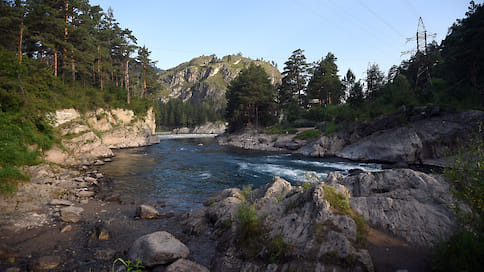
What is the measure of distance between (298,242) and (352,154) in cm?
2843

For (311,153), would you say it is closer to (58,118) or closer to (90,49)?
(58,118)

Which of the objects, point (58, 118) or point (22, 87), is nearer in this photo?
point (22, 87)

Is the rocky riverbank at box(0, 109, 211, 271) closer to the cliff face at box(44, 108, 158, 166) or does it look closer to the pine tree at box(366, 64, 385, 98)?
the cliff face at box(44, 108, 158, 166)

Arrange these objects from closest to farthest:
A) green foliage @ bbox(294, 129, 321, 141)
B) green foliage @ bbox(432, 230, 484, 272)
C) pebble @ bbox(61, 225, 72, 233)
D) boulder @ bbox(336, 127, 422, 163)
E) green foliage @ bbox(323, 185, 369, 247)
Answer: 1. green foliage @ bbox(432, 230, 484, 272)
2. green foliage @ bbox(323, 185, 369, 247)
3. pebble @ bbox(61, 225, 72, 233)
4. boulder @ bbox(336, 127, 422, 163)
5. green foliage @ bbox(294, 129, 321, 141)

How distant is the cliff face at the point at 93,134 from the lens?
2425 cm

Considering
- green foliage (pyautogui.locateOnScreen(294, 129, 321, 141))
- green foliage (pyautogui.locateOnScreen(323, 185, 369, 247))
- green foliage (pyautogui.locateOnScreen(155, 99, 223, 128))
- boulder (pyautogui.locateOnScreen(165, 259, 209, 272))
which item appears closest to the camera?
green foliage (pyautogui.locateOnScreen(323, 185, 369, 247))

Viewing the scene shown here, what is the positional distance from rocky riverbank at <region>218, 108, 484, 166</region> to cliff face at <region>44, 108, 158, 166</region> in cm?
3128

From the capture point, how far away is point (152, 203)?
14.0 meters

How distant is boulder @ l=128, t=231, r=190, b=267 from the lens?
22.1 ft

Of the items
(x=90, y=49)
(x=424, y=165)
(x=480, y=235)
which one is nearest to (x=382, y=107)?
(x=424, y=165)

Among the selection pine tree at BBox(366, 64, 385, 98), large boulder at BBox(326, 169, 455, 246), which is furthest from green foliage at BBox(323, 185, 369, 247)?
pine tree at BBox(366, 64, 385, 98)

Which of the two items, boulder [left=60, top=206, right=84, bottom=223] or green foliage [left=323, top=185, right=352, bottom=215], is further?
boulder [left=60, top=206, right=84, bottom=223]

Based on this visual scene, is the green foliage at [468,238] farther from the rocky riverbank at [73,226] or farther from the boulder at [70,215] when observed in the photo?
the boulder at [70,215]

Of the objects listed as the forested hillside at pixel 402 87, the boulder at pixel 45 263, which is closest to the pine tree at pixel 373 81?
the forested hillside at pixel 402 87
